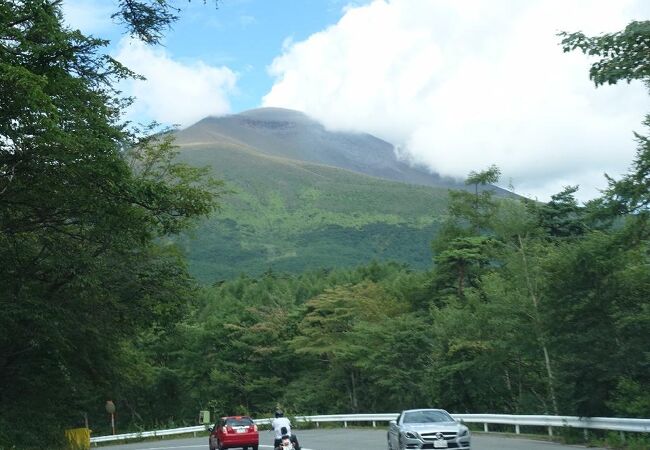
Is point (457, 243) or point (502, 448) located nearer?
point (502, 448)

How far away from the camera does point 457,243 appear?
6119 centimetres

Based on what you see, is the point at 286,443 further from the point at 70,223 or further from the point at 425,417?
the point at 70,223

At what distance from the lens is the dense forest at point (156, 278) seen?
1633cm

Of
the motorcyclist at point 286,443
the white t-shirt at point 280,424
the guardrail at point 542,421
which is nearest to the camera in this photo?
the motorcyclist at point 286,443

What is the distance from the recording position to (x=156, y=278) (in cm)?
2845

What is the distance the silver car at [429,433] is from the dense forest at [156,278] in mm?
6755

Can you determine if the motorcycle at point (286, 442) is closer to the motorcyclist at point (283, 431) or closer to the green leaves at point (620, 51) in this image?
the motorcyclist at point (283, 431)

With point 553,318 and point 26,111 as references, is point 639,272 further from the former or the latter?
point 26,111

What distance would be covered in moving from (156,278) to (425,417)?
1233 centimetres

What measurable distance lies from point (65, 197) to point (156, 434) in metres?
40.9

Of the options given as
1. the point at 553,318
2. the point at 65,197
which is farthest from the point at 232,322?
the point at 65,197

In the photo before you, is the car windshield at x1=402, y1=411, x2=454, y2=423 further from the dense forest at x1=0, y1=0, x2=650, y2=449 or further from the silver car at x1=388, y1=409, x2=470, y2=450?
the dense forest at x1=0, y1=0, x2=650, y2=449

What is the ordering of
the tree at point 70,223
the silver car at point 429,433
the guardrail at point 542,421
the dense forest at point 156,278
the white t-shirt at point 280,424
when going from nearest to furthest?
1. the tree at point 70,223
2. the dense forest at point 156,278
3. the silver car at point 429,433
4. the guardrail at point 542,421
5. the white t-shirt at point 280,424

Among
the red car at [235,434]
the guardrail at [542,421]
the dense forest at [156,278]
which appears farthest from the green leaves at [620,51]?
the red car at [235,434]
